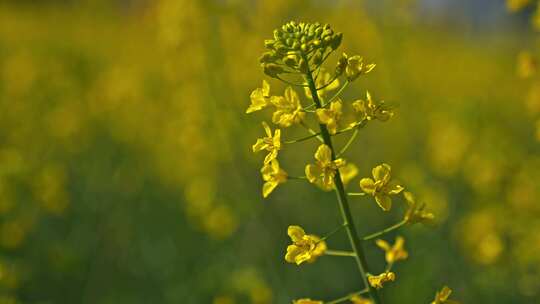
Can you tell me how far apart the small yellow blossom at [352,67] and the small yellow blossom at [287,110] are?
0.18 meters

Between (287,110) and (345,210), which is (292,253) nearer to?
(345,210)

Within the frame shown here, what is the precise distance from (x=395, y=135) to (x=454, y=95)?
2629 mm

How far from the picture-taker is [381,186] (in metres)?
2.12

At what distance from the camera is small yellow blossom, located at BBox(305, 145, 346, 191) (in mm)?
1955

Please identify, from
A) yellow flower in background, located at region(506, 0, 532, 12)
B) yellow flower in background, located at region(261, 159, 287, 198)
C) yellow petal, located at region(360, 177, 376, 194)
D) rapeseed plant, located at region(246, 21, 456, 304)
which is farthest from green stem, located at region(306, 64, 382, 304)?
yellow flower in background, located at region(506, 0, 532, 12)

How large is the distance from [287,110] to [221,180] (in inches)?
184

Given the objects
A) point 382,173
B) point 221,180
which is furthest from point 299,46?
point 221,180

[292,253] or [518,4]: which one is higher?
[518,4]

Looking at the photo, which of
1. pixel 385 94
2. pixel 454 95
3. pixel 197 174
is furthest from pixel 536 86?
pixel 454 95

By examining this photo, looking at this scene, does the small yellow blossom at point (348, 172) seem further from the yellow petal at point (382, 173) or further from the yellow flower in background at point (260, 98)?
the yellow flower in background at point (260, 98)

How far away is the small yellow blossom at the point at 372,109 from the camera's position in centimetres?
207

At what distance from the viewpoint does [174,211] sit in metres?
6.57

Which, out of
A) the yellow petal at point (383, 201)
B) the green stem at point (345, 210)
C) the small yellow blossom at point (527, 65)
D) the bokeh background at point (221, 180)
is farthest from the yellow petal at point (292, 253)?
the small yellow blossom at point (527, 65)

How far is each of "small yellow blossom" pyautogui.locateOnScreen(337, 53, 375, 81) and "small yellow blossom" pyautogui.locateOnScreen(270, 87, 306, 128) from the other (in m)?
0.18
